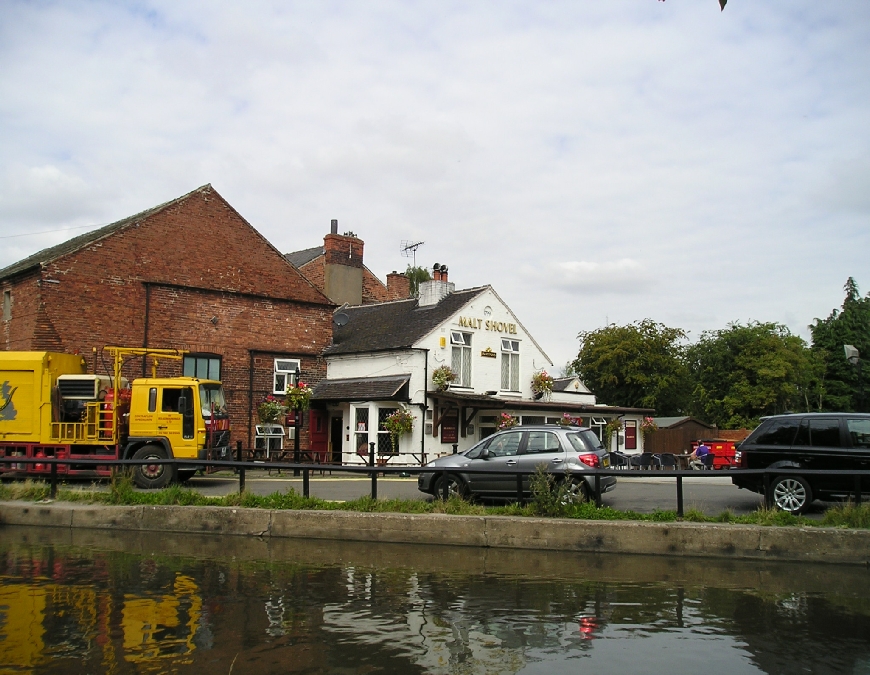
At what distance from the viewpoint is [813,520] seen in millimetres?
10977

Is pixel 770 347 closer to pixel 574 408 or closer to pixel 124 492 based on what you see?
pixel 574 408

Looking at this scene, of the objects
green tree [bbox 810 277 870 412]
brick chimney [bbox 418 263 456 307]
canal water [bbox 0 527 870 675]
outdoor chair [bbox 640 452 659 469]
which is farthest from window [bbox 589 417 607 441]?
green tree [bbox 810 277 870 412]

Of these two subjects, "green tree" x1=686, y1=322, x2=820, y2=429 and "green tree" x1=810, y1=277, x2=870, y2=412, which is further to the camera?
"green tree" x1=810, y1=277, x2=870, y2=412

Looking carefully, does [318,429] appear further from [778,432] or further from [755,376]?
[755,376]

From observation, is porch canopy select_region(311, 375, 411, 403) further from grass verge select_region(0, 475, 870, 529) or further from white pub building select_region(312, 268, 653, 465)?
grass verge select_region(0, 475, 870, 529)

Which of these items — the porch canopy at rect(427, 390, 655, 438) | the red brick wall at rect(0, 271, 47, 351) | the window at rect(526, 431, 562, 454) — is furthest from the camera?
the porch canopy at rect(427, 390, 655, 438)

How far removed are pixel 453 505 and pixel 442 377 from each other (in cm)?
1601

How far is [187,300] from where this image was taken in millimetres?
27016

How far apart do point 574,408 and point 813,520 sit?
20842 mm

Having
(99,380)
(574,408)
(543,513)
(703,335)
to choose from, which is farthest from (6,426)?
(703,335)

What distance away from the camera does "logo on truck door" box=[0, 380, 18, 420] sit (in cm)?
1883

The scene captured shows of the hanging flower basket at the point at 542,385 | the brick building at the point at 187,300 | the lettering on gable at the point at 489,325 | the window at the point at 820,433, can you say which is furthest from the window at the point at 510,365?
the window at the point at 820,433

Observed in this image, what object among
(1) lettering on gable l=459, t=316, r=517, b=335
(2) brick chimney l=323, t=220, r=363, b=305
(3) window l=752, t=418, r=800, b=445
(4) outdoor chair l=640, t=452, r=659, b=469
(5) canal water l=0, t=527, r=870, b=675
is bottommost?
(5) canal water l=0, t=527, r=870, b=675

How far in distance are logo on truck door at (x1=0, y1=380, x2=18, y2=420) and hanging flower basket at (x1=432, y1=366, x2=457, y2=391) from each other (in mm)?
13857
